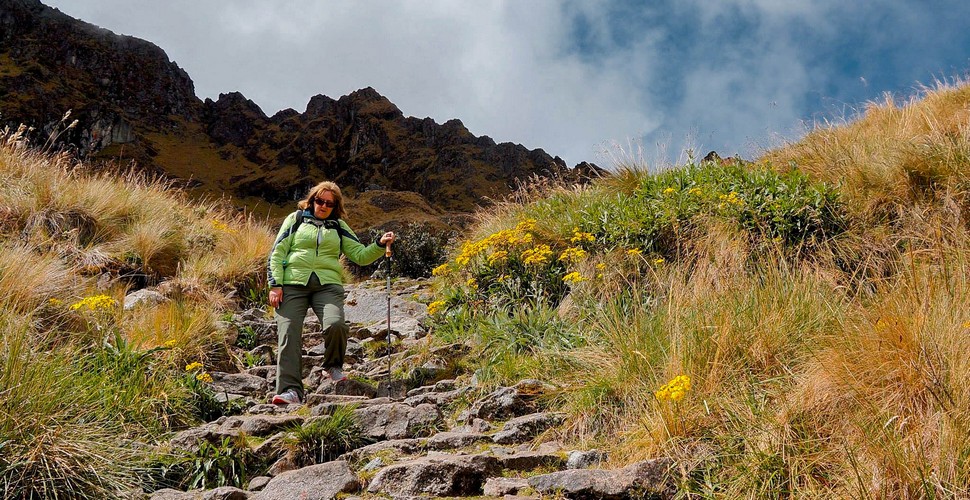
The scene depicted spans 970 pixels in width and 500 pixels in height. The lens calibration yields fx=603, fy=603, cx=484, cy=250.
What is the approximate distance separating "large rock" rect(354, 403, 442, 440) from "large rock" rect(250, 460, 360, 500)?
0.83m

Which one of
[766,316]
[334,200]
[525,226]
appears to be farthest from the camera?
[525,226]

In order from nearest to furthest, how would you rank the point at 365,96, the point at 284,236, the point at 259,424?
the point at 259,424 < the point at 284,236 < the point at 365,96

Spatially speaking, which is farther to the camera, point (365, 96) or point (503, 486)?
point (365, 96)

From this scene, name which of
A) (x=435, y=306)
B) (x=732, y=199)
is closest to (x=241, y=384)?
(x=435, y=306)

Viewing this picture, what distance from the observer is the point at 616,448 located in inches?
116

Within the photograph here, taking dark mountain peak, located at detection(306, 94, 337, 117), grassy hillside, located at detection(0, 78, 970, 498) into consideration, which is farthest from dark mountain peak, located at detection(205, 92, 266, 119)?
grassy hillside, located at detection(0, 78, 970, 498)

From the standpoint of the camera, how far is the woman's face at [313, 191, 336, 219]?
18.7ft

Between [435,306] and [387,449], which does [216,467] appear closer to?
[387,449]

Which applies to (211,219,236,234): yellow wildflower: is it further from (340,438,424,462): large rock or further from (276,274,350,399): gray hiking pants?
(340,438,424,462): large rock

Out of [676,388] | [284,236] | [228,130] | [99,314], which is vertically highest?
[228,130]

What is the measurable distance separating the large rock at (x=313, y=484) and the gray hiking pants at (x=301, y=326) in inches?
80.0

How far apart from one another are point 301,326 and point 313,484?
8.45ft

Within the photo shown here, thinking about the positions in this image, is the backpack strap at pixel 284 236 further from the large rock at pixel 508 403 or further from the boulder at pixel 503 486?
the boulder at pixel 503 486

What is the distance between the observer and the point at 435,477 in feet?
9.12
